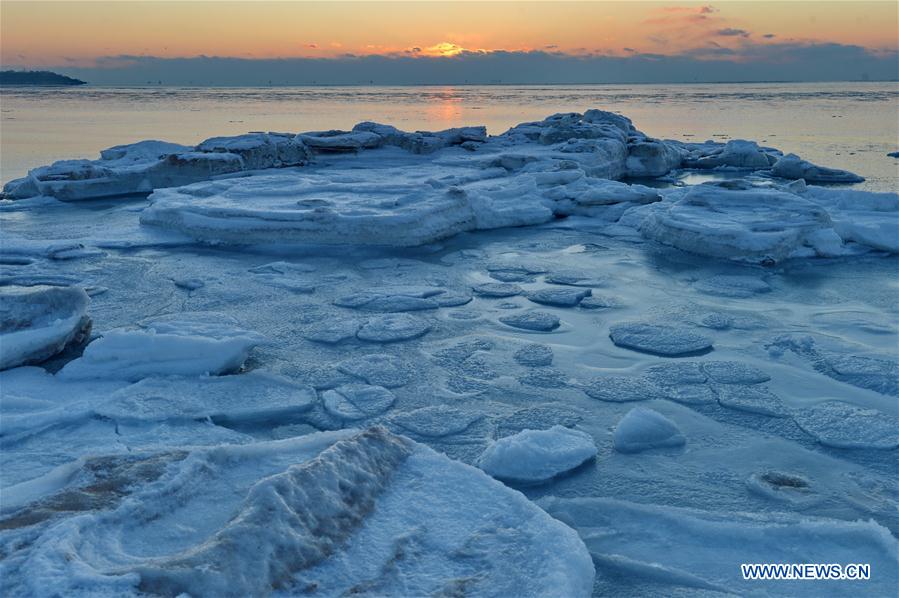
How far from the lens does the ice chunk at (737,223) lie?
754 centimetres

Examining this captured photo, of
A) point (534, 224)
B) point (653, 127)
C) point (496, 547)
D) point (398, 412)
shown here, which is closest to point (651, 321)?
point (398, 412)

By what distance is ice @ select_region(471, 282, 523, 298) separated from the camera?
20.9ft

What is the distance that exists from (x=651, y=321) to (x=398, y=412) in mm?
2413

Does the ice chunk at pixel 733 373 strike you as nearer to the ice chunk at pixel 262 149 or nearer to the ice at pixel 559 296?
the ice at pixel 559 296

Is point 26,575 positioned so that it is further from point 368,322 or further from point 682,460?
point 368,322

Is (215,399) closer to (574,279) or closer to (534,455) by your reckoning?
(534,455)

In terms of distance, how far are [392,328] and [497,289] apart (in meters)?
1.44

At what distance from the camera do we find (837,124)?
93.8ft

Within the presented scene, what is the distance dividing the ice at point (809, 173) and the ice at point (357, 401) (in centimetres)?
1189

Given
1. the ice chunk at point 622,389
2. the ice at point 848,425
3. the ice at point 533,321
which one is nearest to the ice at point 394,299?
the ice at point 533,321

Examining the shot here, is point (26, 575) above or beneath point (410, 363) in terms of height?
above

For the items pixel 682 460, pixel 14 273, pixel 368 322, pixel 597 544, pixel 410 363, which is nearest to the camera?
pixel 597 544

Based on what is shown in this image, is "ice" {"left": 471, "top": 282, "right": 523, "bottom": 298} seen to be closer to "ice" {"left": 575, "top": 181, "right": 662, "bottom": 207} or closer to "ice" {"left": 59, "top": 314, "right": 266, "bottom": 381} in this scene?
"ice" {"left": 59, "top": 314, "right": 266, "bottom": 381}

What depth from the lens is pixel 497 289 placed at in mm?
6484
